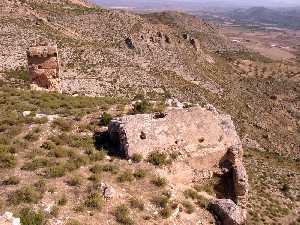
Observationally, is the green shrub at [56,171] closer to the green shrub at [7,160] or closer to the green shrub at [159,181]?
the green shrub at [7,160]

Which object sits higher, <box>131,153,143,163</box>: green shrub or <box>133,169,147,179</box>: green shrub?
<box>131,153,143,163</box>: green shrub

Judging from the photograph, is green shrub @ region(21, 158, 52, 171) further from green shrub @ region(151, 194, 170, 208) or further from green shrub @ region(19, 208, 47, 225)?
green shrub @ region(151, 194, 170, 208)

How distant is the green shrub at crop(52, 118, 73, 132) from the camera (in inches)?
849

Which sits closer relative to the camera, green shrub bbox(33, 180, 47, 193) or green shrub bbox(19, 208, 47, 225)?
green shrub bbox(19, 208, 47, 225)

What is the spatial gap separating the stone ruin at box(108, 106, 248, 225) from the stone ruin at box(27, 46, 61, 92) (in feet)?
42.9

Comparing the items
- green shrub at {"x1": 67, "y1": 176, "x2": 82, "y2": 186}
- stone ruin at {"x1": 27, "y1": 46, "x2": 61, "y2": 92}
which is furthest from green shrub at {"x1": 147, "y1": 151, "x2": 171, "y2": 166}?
stone ruin at {"x1": 27, "y1": 46, "x2": 61, "y2": 92}

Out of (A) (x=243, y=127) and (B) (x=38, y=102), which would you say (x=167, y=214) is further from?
(A) (x=243, y=127)

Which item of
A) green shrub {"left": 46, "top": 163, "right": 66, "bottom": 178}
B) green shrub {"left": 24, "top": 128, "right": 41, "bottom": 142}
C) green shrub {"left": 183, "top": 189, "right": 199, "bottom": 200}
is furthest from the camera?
green shrub {"left": 24, "top": 128, "right": 41, "bottom": 142}

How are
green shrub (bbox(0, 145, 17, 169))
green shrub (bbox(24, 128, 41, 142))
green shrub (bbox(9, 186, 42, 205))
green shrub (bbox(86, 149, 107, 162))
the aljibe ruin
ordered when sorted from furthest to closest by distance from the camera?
1. green shrub (bbox(24, 128, 41, 142))
2. the aljibe ruin
3. green shrub (bbox(86, 149, 107, 162))
4. green shrub (bbox(0, 145, 17, 169))
5. green shrub (bbox(9, 186, 42, 205))

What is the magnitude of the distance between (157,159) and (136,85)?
120ft

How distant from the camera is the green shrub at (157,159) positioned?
19656 millimetres

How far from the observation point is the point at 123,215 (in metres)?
15.9

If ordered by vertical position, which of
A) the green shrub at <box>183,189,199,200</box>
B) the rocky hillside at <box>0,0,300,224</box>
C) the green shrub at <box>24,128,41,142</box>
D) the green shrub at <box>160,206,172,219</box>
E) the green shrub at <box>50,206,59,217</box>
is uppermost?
the green shrub at <box>24,128,41,142</box>

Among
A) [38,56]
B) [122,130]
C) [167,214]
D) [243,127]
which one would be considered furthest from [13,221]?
[243,127]
